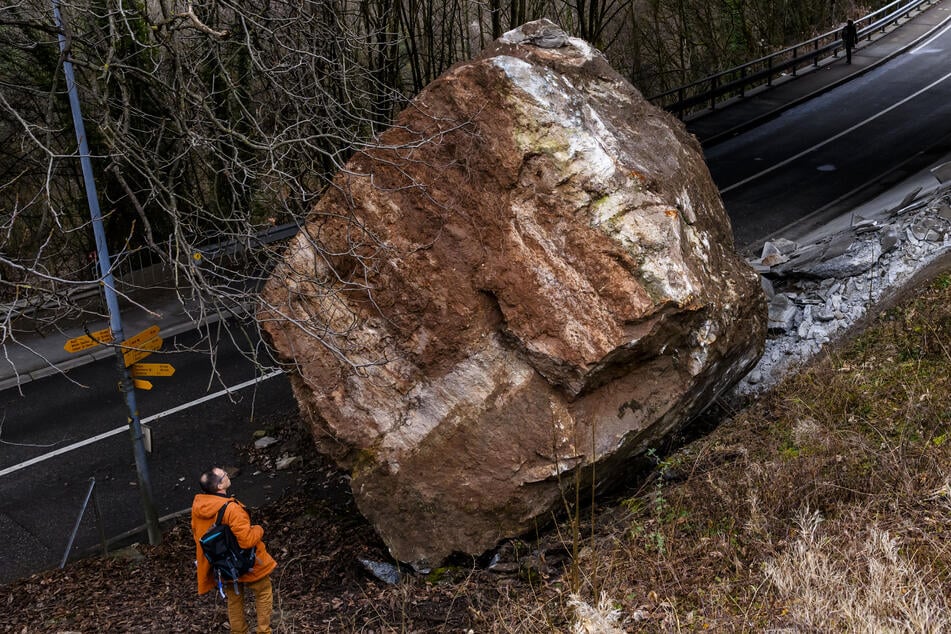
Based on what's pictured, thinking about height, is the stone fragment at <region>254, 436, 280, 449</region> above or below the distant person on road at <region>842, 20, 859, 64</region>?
below

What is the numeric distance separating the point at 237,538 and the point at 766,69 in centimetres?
2230

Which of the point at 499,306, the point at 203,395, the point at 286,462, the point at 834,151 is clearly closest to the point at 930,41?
the point at 834,151

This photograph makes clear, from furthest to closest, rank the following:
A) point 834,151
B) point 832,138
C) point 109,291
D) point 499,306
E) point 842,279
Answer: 1. point 832,138
2. point 834,151
3. point 842,279
4. point 109,291
5. point 499,306

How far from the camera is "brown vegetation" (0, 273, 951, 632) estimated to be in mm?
5102

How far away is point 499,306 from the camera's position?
280 inches

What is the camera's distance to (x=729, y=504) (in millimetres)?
6293

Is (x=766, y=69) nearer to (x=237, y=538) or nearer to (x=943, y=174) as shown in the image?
(x=943, y=174)

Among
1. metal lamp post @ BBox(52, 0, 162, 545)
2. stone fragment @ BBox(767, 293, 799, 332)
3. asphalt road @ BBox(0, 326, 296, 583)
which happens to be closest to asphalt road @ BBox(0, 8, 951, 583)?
asphalt road @ BBox(0, 326, 296, 583)

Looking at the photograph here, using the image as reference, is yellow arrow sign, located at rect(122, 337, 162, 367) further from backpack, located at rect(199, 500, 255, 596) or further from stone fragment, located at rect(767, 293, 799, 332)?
stone fragment, located at rect(767, 293, 799, 332)

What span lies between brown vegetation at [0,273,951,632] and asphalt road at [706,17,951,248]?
261 inches

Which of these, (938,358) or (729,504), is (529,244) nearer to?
(729,504)

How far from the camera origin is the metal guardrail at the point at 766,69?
21.7 metres

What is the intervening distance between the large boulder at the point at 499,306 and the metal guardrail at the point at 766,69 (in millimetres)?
14286

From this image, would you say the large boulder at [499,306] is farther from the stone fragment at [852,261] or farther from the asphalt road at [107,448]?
the stone fragment at [852,261]
